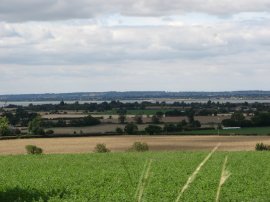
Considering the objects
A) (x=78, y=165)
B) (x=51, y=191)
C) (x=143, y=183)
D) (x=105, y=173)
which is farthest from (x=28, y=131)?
(x=143, y=183)

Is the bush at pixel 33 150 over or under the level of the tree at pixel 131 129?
under

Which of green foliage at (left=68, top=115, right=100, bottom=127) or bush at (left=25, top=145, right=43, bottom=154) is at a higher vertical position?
green foliage at (left=68, top=115, right=100, bottom=127)

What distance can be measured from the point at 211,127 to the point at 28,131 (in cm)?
2794

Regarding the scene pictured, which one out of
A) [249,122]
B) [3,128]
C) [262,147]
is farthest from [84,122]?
[262,147]

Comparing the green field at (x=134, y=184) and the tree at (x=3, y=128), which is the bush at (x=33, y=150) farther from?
the tree at (x=3, y=128)

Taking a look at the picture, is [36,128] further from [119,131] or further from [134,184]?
[134,184]

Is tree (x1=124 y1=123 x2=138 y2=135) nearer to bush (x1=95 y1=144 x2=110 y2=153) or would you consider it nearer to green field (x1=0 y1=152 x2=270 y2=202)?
bush (x1=95 y1=144 x2=110 y2=153)

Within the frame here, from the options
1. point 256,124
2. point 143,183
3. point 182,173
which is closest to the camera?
point 143,183

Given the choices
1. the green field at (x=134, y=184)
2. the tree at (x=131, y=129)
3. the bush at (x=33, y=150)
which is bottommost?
the bush at (x=33, y=150)

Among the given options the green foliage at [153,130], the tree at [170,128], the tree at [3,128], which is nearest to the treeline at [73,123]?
the tree at [3,128]

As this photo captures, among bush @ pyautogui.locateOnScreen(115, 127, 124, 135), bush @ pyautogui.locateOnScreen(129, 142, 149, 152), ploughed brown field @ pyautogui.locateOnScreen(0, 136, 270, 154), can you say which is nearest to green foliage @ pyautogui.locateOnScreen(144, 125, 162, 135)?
bush @ pyautogui.locateOnScreen(115, 127, 124, 135)

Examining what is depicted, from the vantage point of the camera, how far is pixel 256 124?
9188cm

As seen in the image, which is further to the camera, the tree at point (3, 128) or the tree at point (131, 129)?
the tree at point (131, 129)

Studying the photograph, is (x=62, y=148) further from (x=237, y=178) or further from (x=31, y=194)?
(x=31, y=194)
